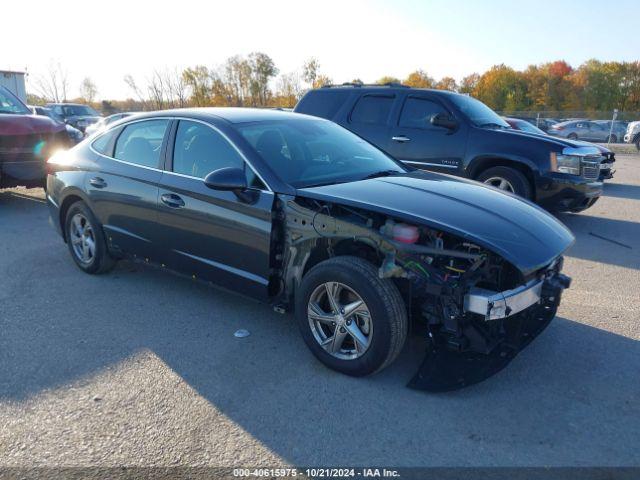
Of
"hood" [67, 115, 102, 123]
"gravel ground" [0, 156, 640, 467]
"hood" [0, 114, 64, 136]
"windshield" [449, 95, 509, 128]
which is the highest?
"windshield" [449, 95, 509, 128]

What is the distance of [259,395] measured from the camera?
3283 mm

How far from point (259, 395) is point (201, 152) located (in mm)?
2059

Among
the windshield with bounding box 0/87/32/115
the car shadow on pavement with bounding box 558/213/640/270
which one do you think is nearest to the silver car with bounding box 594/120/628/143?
the car shadow on pavement with bounding box 558/213/640/270

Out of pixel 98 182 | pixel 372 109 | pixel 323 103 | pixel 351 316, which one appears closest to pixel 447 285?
pixel 351 316

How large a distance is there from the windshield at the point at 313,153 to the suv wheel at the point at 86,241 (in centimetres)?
209

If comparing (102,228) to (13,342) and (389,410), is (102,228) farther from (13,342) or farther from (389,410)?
(389,410)

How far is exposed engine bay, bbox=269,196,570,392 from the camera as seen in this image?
10.3 feet

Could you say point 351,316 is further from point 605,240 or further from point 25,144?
point 25,144

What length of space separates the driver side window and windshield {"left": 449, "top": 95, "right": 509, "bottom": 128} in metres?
4.85

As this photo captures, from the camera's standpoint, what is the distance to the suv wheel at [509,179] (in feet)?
24.4

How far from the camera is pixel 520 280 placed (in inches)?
130

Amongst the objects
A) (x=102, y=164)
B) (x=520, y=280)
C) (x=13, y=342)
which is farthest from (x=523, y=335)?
(x=102, y=164)

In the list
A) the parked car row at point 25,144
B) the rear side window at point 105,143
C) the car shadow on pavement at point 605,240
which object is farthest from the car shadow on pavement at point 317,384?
the parked car row at point 25,144

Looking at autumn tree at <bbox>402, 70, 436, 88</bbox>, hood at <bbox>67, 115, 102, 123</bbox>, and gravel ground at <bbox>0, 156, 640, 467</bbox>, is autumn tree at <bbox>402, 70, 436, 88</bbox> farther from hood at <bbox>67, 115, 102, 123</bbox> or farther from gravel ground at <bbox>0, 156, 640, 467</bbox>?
gravel ground at <bbox>0, 156, 640, 467</bbox>
